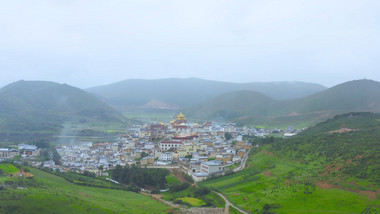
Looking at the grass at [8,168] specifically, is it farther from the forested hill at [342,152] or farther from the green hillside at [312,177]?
the forested hill at [342,152]

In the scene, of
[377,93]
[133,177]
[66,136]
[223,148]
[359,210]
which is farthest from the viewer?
[377,93]

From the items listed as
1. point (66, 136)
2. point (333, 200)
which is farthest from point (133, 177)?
point (66, 136)

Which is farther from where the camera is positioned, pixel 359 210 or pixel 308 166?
pixel 308 166

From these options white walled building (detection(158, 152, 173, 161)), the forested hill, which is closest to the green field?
the forested hill

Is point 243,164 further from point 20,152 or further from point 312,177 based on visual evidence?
point 20,152

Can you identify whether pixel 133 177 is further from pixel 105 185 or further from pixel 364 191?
pixel 364 191

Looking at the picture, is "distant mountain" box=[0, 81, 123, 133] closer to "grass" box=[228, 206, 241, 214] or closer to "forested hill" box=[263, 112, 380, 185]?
"forested hill" box=[263, 112, 380, 185]

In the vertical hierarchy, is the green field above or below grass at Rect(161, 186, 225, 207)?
above
